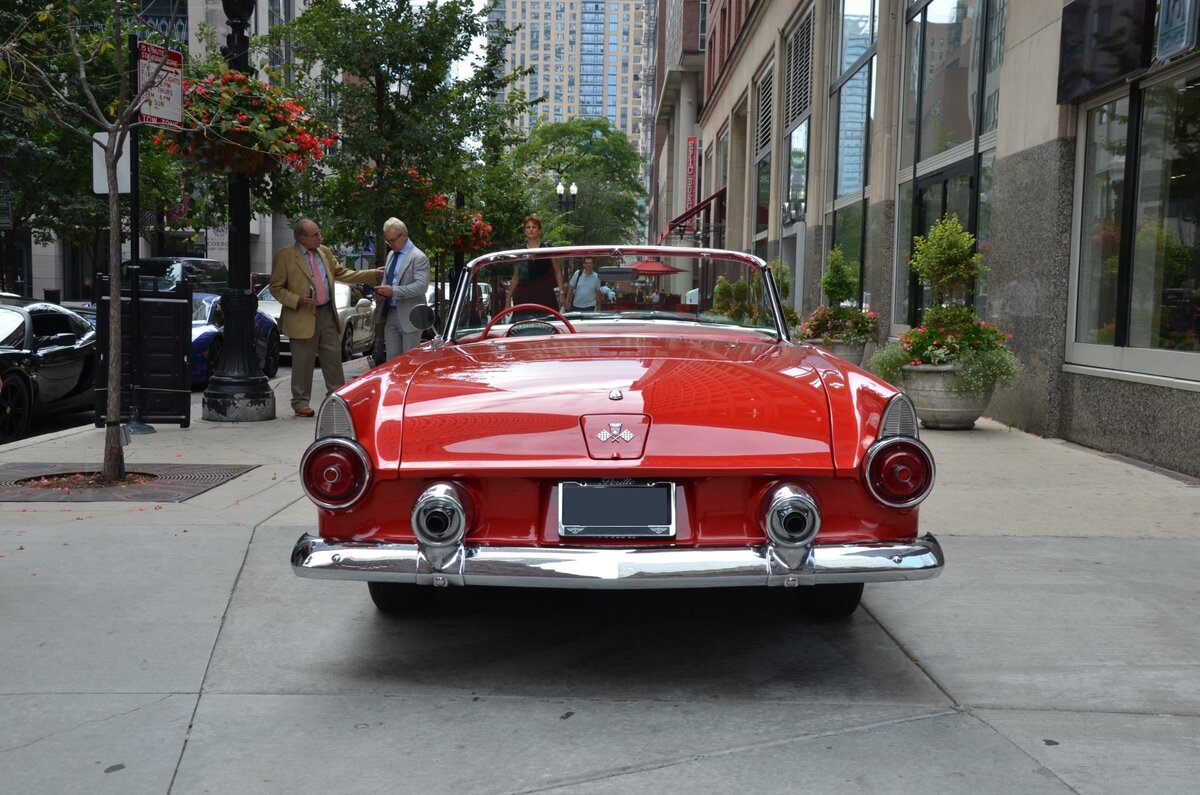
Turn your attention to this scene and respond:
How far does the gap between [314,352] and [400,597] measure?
723 cm

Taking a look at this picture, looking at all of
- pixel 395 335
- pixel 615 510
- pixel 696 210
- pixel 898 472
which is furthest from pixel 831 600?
pixel 696 210

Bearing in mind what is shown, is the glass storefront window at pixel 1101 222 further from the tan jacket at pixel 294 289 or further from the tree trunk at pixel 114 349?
the tree trunk at pixel 114 349

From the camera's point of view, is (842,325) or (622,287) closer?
(622,287)

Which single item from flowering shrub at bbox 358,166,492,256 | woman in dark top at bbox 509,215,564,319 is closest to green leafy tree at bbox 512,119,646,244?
flowering shrub at bbox 358,166,492,256

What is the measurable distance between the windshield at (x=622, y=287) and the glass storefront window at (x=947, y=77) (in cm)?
791

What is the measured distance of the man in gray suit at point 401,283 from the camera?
11.2 m

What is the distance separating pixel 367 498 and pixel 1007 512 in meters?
4.18

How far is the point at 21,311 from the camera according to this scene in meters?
10.9

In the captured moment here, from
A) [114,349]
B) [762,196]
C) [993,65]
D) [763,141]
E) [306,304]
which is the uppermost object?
[763,141]

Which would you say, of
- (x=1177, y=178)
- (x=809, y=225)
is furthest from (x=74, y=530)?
(x=809, y=225)

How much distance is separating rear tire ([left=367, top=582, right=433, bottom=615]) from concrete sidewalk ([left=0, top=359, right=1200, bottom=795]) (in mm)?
75

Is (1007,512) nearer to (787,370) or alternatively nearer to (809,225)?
(787,370)

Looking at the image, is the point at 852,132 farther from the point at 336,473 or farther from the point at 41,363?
the point at 336,473

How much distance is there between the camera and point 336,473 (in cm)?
370
